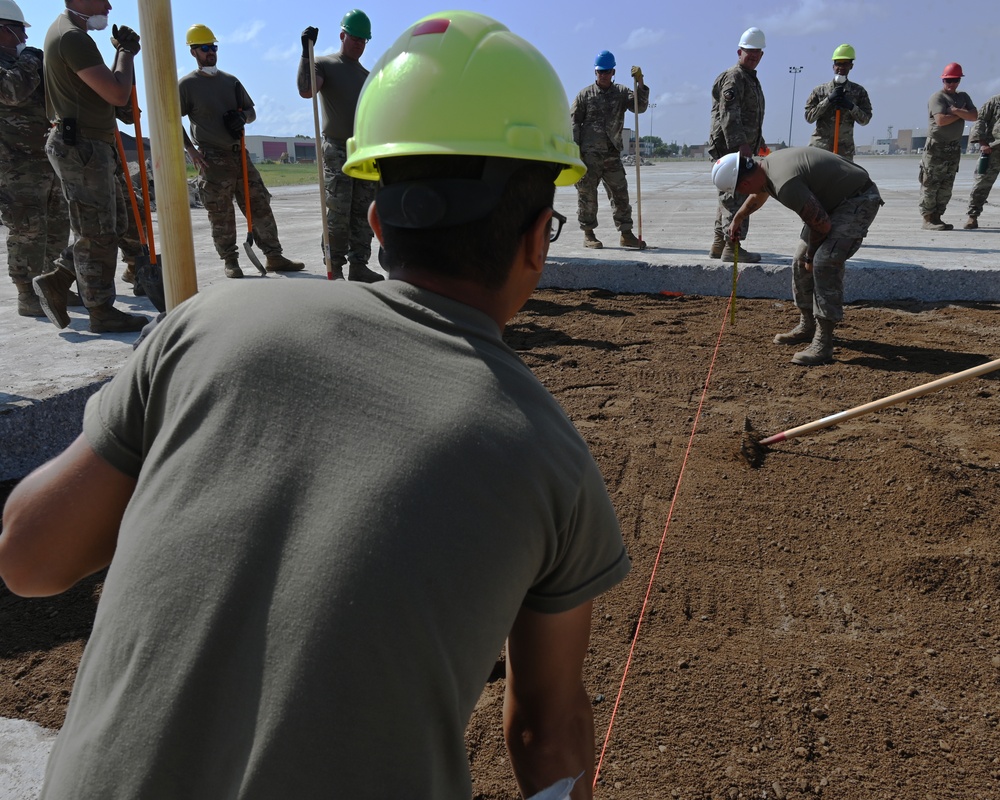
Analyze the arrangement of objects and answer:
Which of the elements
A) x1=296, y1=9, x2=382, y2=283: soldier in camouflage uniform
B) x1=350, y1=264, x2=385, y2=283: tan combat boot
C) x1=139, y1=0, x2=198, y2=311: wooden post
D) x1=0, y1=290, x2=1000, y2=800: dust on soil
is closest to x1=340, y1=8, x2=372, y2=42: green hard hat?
x1=296, y1=9, x2=382, y2=283: soldier in camouflage uniform

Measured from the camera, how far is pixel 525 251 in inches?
46.2

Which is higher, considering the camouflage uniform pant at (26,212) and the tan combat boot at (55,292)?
the camouflage uniform pant at (26,212)

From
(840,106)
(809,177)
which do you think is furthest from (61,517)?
(840,106)

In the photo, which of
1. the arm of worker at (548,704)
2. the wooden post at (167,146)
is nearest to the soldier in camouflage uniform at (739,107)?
the wooden post at (167,146)

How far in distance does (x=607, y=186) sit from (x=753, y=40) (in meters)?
2.13

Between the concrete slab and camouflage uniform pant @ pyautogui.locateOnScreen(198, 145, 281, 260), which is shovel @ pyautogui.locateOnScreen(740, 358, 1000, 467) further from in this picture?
camouflage uniform pant @ pyautogui.locateOnScreen(198, 145, 281, 260)

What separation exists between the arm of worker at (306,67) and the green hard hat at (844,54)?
19.9 ft

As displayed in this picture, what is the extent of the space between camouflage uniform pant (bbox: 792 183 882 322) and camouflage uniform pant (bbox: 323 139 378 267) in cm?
410

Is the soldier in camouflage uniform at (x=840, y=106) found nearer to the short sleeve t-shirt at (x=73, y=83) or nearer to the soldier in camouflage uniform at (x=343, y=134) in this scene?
the soldier in camouflage uniform at (x=343, y=134)

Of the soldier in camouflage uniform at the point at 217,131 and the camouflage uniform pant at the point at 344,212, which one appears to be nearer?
the soldier in camouflage uniform at the point at 217,131

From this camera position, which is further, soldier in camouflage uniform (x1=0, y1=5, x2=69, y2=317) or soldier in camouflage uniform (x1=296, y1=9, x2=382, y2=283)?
soldier in camouflage uniform (x1=296, y1=9, x2=382, y2=283)

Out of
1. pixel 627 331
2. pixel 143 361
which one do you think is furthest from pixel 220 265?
pixel 143 361

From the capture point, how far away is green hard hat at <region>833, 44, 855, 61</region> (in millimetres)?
9523

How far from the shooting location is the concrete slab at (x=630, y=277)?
13.6 ft
